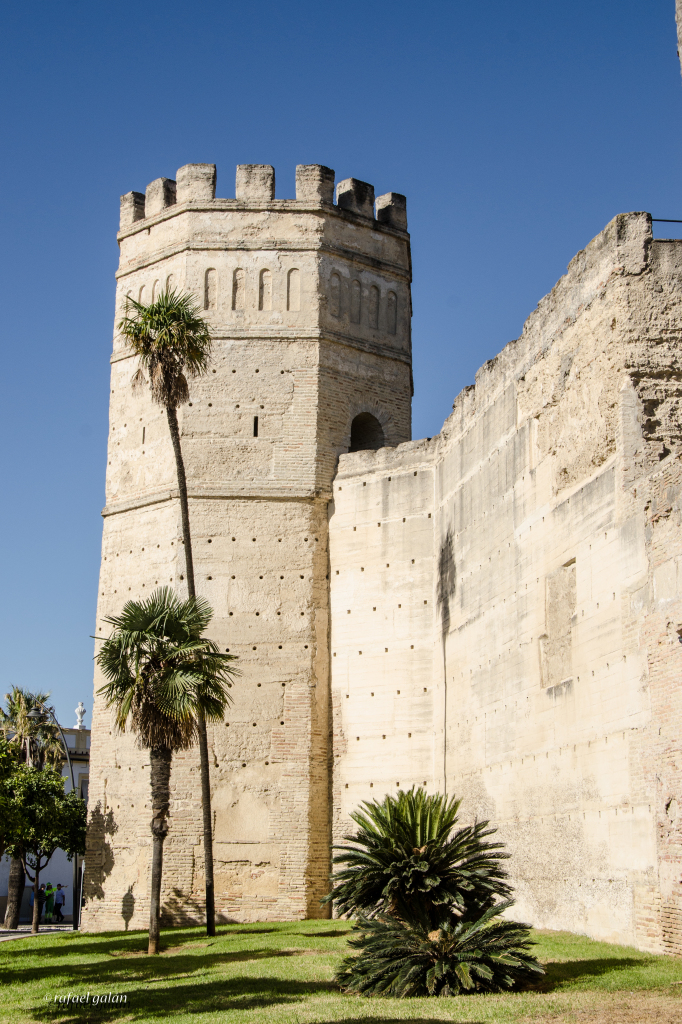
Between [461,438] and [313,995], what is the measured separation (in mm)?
11011

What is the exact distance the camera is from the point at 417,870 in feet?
33.0

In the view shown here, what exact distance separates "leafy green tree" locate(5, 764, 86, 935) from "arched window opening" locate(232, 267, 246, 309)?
1188 cm

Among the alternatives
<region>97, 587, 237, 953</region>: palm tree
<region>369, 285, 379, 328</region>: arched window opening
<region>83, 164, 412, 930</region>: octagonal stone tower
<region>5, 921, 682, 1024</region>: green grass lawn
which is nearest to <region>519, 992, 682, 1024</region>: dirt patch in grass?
<region>5, 921, 682, 1024</region>: green grass lawn

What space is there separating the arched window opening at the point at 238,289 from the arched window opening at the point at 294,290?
858 millimetres

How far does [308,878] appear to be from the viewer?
760 inches

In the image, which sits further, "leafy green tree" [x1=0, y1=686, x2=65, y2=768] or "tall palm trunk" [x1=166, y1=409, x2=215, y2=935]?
"leafy green tree" [x1=0, y1=686, x2=65, y2=768]

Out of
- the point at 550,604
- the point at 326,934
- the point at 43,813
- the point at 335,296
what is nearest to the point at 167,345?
the point at 335,296

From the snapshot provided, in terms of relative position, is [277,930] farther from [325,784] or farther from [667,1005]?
[667,1005]

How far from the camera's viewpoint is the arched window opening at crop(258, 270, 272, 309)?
22250mm

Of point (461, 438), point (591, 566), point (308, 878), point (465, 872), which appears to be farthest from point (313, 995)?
point (461, 438)

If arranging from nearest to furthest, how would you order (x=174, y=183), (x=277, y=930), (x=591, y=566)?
(x=591, y=566)
(x=277, y=930)
(x=174, y=183)

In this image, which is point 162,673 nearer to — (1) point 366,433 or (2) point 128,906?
(2) point 128,906

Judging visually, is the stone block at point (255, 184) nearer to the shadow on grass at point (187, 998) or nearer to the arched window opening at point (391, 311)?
the arched window opening at point (391, 311)

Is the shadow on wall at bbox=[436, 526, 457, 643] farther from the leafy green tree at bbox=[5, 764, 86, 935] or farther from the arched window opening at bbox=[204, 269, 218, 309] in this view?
the leafy green tree at bbox=[5, 764, 86, 935]
